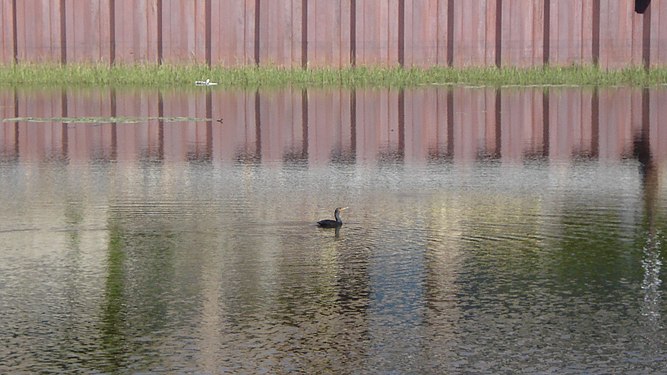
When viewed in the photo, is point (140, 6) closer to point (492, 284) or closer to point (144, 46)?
point (144, 46)

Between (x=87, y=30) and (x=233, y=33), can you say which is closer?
(x=233, y=33)

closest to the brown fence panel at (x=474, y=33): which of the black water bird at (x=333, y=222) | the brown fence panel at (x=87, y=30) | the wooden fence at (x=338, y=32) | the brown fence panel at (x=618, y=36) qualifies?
the wooden fence at (x=338, y=32)

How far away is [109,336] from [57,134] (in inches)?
662

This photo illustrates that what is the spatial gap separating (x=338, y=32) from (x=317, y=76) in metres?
2.63

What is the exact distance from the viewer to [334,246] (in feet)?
55.2

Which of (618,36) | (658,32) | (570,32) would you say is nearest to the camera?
(658,32)

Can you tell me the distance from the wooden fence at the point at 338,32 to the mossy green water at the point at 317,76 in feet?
3.15

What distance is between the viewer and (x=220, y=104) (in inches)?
1400

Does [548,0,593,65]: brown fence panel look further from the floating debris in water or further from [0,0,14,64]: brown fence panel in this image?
[0,0,14,64]: brown fence panel

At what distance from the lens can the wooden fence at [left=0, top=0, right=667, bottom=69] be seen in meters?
44.8

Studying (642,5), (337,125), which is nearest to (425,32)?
(642,5)

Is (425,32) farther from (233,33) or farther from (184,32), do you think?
(184,32)

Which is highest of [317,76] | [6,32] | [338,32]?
[6,32]

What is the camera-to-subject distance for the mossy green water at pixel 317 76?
4234cm
